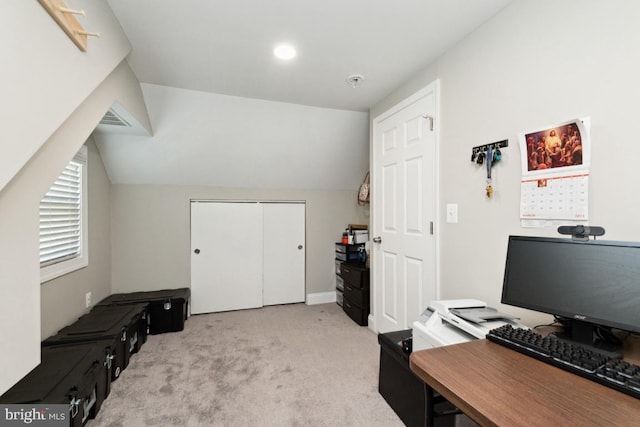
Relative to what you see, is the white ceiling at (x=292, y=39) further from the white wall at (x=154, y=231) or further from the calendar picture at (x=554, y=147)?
the white wall at (x=154, y=231)

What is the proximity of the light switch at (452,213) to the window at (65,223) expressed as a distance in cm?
282

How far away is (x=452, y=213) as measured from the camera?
6.48 feet

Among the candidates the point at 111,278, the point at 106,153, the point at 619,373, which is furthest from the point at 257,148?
the point at 619,373

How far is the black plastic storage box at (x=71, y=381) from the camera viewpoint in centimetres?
136

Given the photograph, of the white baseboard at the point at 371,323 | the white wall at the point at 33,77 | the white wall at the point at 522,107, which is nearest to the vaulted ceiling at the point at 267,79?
the white wall at the point at 522,107

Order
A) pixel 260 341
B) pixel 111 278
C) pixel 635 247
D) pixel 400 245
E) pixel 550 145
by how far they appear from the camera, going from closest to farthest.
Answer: pixel 635 247 < pixel 550 145 < pixel 400 245 < pixel 260 341 < pixel 111 278

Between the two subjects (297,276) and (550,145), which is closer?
(550,145)

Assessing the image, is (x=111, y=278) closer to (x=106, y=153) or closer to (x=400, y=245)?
(x=106, y=153)

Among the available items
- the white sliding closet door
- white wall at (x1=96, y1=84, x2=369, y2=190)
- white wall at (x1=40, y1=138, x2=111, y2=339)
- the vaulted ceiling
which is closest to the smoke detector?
the vaulted ceiling

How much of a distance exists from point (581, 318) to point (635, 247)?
0.93 feet

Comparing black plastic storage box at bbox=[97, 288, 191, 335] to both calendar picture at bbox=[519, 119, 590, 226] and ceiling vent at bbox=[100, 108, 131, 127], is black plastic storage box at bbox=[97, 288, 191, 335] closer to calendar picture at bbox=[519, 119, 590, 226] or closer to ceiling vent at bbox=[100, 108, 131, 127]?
ceiling vent at bbox=[100, 108, 131, 127]

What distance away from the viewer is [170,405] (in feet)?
6.00

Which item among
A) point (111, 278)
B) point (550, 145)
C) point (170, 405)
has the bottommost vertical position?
point (170, 405)

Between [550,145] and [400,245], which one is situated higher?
[550,145]
